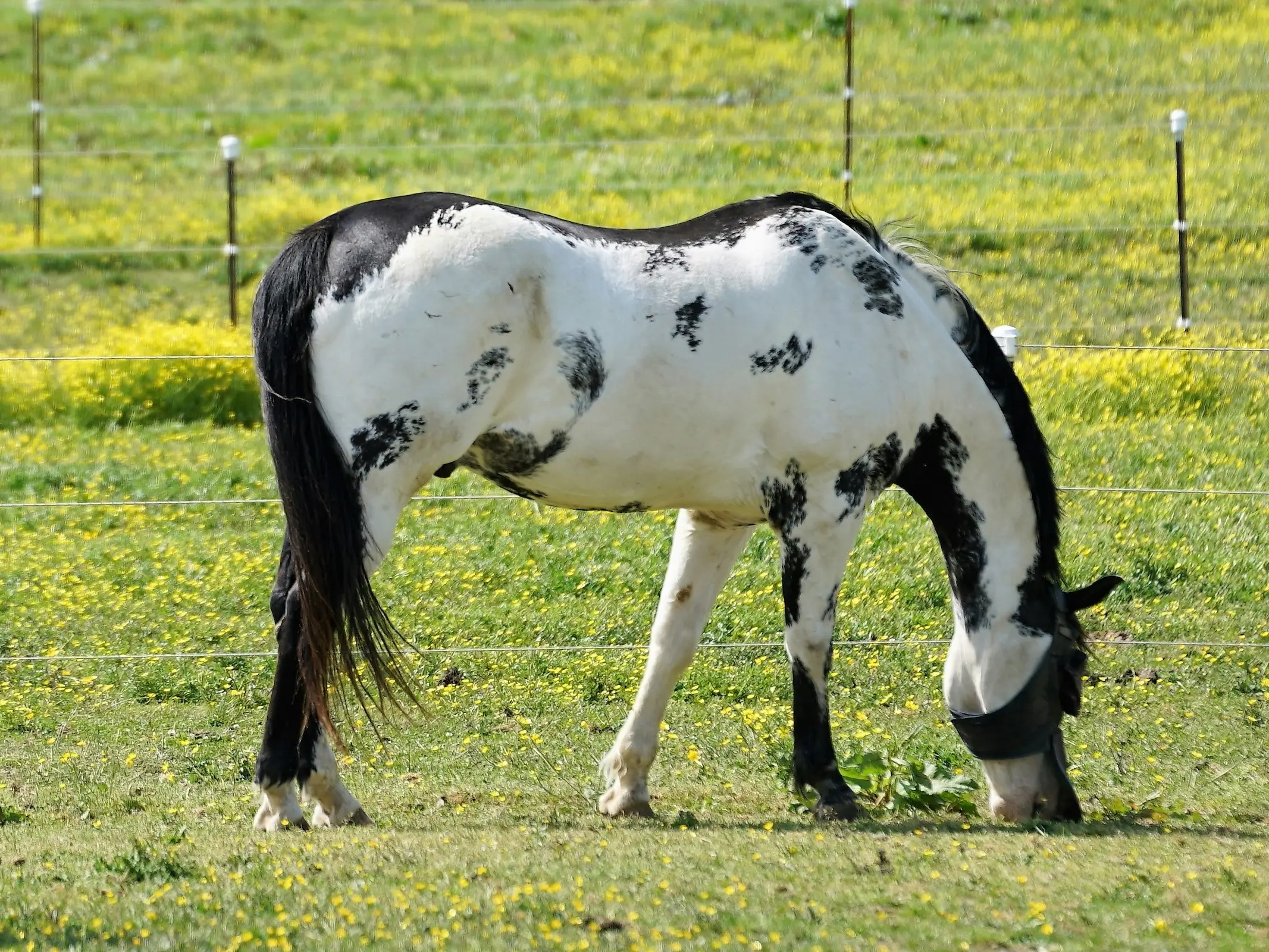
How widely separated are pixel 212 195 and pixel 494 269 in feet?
45.2

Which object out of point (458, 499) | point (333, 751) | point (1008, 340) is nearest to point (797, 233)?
point (333, 751)

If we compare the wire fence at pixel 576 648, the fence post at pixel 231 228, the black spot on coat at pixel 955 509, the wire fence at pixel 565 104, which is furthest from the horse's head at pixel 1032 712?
the wire fence at pixel 565 104

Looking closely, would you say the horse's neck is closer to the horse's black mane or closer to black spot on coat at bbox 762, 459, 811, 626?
the horse's black mane

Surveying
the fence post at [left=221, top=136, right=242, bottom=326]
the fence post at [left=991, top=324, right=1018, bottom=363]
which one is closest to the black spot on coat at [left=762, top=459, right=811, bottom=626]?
the fence post at [left=991, top=324, right=1018, bottom=363]

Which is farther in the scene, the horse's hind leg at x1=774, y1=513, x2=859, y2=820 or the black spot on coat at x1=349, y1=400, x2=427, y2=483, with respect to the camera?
the horse's hind leg at x1=774, y1=513, x2=859, y2=820

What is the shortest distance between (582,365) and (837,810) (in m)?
1.62

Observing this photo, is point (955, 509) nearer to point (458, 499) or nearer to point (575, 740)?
point (575, 740)

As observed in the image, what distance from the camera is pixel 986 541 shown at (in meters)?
5.42

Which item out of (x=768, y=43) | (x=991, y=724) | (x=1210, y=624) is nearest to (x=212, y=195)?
(x=768, y=43)

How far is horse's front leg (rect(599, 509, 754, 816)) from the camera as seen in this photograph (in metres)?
5.50

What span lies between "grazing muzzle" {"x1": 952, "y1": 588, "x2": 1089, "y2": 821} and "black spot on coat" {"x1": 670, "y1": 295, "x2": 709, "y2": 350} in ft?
4.98

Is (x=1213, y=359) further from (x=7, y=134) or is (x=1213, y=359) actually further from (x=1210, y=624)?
(x=7, y=134)

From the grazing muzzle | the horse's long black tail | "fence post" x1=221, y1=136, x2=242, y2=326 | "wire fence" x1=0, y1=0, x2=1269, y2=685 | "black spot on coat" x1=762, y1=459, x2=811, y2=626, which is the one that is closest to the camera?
the horse's long black tail

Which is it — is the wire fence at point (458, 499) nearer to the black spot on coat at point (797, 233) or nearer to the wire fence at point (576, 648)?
the wire fence at point (576, 648)
